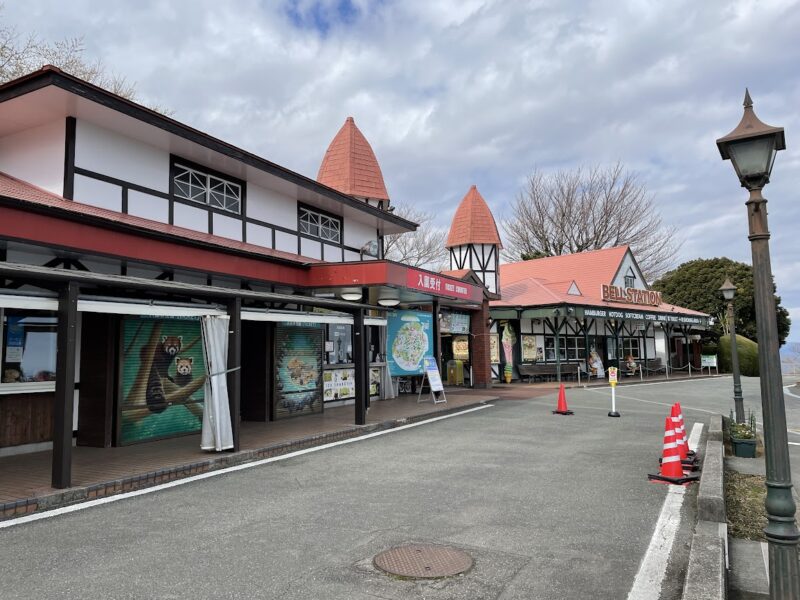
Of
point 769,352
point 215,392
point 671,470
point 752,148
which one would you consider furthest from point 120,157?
point 769,352

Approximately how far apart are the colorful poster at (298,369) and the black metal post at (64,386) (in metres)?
5.99

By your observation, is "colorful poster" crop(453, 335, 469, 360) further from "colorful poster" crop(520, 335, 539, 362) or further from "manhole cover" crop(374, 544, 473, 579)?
"manhole cover" crop(374, 544, 473, 579)

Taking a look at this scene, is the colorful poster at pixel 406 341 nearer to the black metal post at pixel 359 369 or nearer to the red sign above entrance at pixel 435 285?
the red sign above entrance at pixel 435 285

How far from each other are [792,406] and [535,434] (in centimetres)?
1228

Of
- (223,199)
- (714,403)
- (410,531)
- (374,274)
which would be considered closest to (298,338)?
(374,274)

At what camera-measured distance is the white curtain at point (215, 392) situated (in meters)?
8.16

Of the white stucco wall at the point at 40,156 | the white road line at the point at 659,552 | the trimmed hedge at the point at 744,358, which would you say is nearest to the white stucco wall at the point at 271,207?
the white stucco wall at the point at 40,156

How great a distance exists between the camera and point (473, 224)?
88.7 ft

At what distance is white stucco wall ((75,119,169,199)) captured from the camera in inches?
374

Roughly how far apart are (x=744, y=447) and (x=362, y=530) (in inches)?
288

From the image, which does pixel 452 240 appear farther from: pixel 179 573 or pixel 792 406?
Answer: pixel 179 573

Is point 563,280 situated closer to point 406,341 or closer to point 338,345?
point 406,341

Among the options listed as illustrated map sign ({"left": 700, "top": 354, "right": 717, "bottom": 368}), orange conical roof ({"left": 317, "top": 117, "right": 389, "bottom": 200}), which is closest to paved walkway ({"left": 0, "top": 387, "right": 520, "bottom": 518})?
orange conical roof ({"left": 317, "top": 117, "right": 389, "bottom": 200})

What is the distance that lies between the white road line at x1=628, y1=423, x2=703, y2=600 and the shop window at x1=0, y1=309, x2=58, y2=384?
8550 mm
